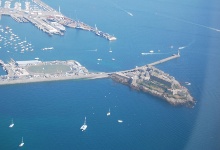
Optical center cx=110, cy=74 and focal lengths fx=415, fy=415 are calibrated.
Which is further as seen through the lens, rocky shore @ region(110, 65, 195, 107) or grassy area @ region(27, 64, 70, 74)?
grassy area @ region(27, 64, 70, 74)

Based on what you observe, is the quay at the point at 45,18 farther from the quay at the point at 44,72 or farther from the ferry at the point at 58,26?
the quay at the point at 44,72

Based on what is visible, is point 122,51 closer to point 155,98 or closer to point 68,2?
point 155,98

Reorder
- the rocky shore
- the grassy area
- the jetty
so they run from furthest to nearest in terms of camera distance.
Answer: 1. the grassy area
2. the jetty
3. the rocky shore

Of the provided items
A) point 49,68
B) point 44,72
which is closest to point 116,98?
point 44,72

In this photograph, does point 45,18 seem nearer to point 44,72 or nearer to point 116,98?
point 44,72

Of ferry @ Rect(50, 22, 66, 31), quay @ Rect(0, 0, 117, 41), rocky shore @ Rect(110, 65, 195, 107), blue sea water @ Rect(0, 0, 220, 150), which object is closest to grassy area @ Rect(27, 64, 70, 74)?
blue sea water @ Rect(0, 0, 220, 150)

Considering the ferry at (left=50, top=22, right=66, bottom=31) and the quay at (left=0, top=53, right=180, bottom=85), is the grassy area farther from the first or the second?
the ferry at (left=50, top=22, right=66, bottom=31)
